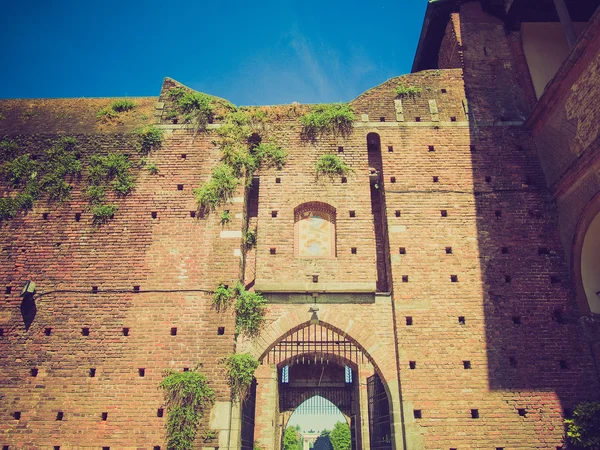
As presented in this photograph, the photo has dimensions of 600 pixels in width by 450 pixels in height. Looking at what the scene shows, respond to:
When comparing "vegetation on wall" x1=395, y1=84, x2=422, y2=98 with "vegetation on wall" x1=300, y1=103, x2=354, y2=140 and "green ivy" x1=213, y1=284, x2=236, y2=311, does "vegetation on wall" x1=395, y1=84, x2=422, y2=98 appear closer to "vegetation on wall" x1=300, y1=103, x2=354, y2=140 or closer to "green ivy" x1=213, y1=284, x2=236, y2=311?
"vegetation on wall" x1=300, y1=103, x2=354, y2=140

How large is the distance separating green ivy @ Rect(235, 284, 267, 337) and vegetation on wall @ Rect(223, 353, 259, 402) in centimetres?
61

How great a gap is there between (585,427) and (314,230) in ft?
21.8

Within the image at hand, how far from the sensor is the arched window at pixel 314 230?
32.3 feet

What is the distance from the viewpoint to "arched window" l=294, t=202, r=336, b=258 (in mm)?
9844

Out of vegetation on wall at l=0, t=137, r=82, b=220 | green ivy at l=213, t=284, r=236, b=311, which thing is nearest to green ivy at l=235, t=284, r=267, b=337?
green ivy at l=213, t=284, r=236, b=311

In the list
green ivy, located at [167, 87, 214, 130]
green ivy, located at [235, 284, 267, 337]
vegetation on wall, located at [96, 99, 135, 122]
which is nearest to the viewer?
green ivy, located at [235, 284, 267, 337]

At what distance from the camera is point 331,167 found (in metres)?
10.4

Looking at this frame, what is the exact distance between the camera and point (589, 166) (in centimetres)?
848

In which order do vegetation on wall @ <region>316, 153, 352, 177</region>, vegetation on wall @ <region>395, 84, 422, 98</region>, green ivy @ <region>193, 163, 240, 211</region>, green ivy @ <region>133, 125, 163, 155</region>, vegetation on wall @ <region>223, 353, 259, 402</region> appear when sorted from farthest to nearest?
vegetation on wall @ <region>395, 84, 422, 98</region> → green ivy @ <region>133, 125, 163, 155</region> → vegetation on wall @ <region>316, 153, 352, 177</region> → green ivy @ <region>193, 163, 240, 211</region> → vegetation on wall @ <region>223, 353, 259, 402</region>

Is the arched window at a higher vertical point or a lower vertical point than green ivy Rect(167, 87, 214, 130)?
lower

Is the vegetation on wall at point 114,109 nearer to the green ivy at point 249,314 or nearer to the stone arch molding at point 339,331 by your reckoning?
the green ivy at point 249,314

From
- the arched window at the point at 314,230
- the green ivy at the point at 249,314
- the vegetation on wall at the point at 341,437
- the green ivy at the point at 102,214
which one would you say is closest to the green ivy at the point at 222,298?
the green ivy at the point at 249,314

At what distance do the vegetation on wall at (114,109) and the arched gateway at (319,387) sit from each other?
7.61 m

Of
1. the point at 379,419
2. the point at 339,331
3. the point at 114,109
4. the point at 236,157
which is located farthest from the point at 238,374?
the point at 114,109
